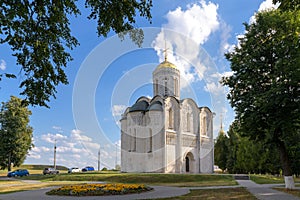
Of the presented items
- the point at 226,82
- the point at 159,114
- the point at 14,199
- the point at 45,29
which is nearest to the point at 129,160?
the point at 159,114

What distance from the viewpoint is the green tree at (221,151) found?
49.2 m

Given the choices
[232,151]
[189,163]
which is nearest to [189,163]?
[189,163]

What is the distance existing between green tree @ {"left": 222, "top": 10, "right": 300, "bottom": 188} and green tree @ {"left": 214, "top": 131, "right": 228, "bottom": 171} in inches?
1257

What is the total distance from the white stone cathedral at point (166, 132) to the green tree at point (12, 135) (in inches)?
518

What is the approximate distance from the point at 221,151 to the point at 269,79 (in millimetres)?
35037

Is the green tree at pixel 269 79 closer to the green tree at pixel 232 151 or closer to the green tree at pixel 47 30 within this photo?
the green tree at pixel 47 30

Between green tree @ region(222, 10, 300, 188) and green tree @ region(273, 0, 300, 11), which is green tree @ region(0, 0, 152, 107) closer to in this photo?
green tree @ region(273, 0, 300, 11)

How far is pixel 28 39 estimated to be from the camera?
800 centimetres

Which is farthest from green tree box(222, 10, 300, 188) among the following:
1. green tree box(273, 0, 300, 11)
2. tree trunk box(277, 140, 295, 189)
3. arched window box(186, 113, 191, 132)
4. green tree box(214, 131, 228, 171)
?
green tree box(214, 131, 228, 171)

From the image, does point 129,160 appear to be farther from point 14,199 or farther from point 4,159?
point 14,199

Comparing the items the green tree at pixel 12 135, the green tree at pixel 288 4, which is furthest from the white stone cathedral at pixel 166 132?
the green tree at pixel 288 4

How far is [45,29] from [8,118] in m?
34.9

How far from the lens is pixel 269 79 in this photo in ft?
53.8

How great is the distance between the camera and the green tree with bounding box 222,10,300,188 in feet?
48.9
